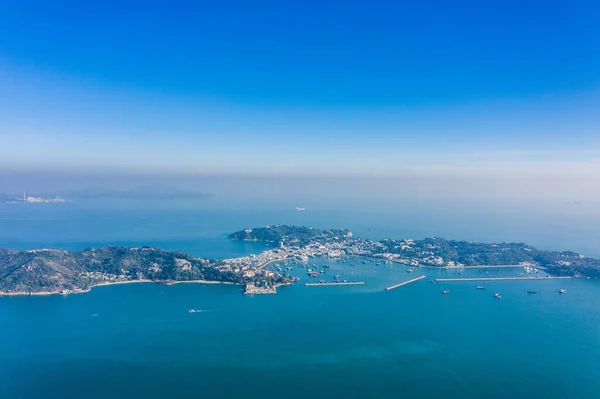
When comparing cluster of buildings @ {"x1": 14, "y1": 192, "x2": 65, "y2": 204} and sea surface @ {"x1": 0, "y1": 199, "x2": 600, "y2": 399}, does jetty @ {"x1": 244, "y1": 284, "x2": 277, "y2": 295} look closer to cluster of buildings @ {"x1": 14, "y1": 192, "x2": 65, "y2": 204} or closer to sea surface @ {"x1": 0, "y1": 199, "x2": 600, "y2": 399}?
sea surface @ {"x1": 0, "y1": 199, "x2": 600, "y2": 399}

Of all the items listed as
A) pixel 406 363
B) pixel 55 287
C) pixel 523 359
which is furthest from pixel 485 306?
pixel 55 287

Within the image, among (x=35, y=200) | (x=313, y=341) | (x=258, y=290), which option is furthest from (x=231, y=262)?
(x=35, y=200)

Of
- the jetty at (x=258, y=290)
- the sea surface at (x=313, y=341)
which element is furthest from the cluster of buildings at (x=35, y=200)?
the jetty at (x=258, y=290)

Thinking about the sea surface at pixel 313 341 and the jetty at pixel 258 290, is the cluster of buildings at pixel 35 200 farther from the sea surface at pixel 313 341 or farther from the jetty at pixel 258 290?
the jetty at pixel 258 290

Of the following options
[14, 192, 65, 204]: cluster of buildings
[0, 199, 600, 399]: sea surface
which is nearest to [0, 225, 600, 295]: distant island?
[0, 199, 600, 399]: sea surface

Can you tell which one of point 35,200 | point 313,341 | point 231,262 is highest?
point 35,200

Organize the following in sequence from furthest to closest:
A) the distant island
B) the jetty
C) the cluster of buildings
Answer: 1. the cluster of buildings
2. the distant island
3. the jetty

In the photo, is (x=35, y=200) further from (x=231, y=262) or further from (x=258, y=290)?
(x=258, y=290)
